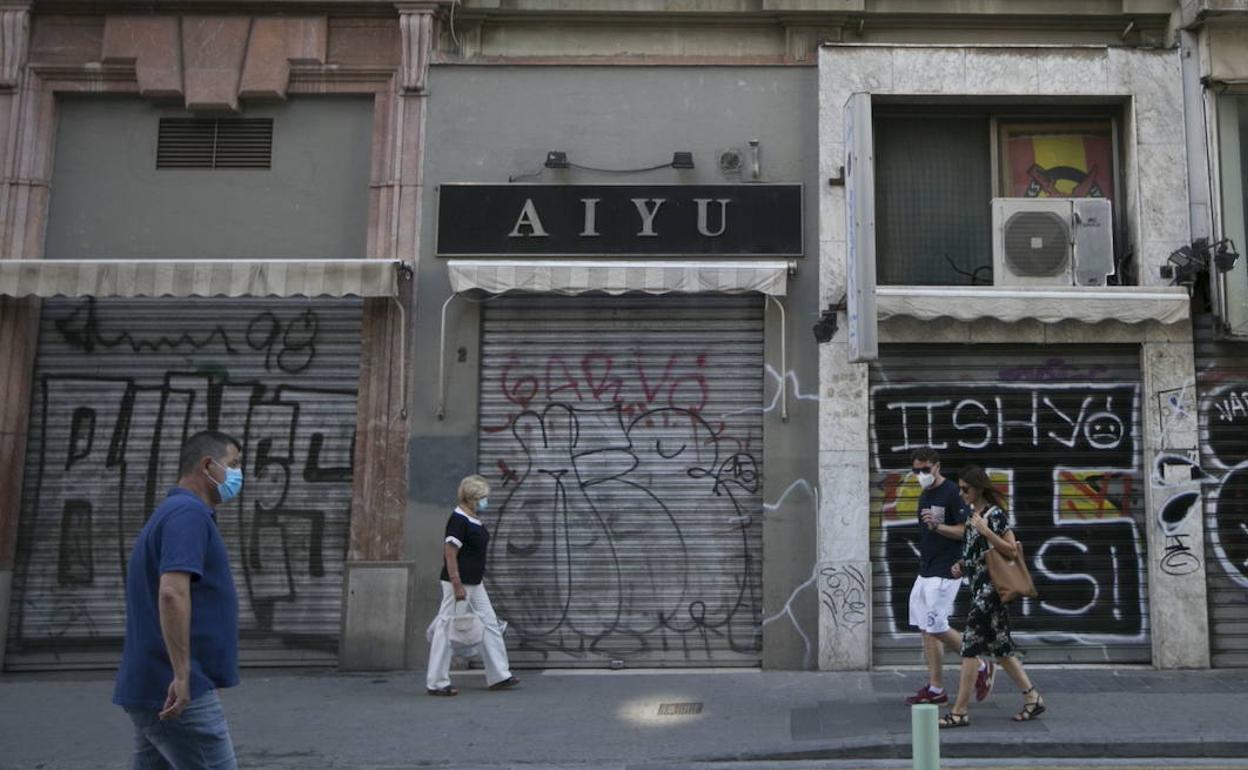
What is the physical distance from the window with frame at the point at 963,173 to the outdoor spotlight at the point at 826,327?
2.95ft

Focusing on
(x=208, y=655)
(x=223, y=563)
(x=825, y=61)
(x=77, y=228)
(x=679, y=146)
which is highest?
(x=825, y=61)

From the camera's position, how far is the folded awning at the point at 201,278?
1018cm

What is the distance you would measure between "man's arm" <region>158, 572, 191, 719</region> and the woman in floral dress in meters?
4.93

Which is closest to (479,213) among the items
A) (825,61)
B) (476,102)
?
(476,102)

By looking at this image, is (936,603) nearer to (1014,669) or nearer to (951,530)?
(951,530)

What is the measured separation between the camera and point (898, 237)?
35.8ft

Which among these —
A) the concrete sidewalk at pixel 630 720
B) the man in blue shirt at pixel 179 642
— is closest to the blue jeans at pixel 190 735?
the man in blue shirt at pixel 179 642

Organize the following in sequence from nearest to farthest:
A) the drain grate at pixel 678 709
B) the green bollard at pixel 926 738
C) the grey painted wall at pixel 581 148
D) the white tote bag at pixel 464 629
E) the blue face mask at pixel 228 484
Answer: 1. the green bollard at pixel 926 738
2. the blue face mask at pixel 228 484
3. the drain grate at pixel 678 709
4. the white tote bag at pixel 464 629
5. the grey painted wall at pixel 581 148

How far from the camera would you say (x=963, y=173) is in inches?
433

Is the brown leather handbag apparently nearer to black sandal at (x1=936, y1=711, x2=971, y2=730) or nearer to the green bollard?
black sandal at (x1=936, y1=711, x2=971, y2=730)

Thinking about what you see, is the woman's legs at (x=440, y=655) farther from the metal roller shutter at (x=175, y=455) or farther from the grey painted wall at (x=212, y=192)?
the grey painted wall at (x=212, y=192)

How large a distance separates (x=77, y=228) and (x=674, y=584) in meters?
6.66

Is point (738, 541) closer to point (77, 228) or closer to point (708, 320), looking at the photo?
point (708, 320)

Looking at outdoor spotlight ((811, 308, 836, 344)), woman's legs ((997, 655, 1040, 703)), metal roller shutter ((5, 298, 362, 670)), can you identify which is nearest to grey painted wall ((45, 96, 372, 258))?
metal roller shutter ((5, 298, 362, 670))
